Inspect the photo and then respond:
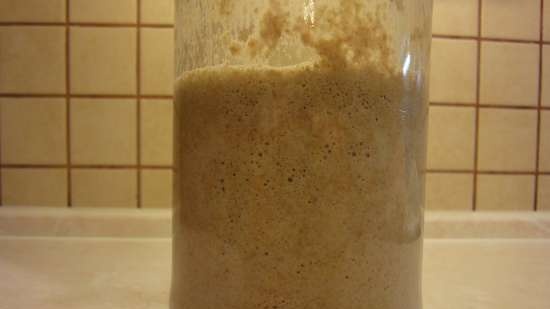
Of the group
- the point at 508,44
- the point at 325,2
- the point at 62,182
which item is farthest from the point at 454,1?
the point at 62,182

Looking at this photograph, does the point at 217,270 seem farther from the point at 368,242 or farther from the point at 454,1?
the point at 454,1

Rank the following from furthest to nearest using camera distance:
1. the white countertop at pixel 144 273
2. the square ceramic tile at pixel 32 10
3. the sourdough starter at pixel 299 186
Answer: the square ceramic tile at pixel 32 10
the white countertop at pixel 144 273
the sourdough starter at pixel 299 186

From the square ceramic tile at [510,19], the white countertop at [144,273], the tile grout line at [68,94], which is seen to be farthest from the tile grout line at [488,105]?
the tile grout line at [68,94]

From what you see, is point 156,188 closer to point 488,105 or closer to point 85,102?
point 85,102

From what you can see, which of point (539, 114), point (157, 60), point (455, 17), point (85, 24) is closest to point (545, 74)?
point (539, 114)

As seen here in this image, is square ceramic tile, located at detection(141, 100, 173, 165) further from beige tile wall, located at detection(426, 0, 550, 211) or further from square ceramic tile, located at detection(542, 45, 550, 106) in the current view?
square ceramic tile, located at detection(542, 45, 550, 106)

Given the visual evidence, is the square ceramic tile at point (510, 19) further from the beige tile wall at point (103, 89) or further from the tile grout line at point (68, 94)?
the tile grout line at point (68, 94)
